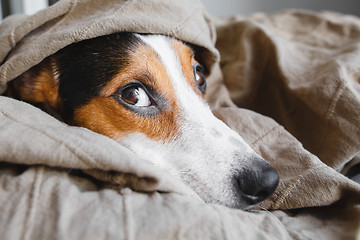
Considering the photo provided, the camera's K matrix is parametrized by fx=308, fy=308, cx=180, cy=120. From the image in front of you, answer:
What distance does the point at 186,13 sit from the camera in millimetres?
1220

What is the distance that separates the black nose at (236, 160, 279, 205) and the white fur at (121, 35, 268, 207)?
0.02m

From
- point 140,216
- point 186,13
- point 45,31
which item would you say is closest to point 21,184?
point 140,216

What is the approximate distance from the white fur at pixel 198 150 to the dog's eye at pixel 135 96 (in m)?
0.11

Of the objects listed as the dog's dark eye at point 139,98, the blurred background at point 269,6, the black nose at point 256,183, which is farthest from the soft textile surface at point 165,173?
the blurred background at point 269,6

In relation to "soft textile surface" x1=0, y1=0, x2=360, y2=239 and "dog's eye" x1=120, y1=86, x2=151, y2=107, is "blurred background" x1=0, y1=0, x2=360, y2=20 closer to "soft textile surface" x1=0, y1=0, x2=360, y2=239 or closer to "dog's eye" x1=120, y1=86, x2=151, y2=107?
"soft textile surface" x1=0, y1=0, x2=360, y2=239

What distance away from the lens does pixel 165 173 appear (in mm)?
718

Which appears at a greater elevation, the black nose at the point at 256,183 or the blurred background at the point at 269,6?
the black nose at the point at 256,183

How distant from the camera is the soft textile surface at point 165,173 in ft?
2.00

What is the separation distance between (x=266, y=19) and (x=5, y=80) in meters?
1.71

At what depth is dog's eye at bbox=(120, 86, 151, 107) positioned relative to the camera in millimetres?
1022

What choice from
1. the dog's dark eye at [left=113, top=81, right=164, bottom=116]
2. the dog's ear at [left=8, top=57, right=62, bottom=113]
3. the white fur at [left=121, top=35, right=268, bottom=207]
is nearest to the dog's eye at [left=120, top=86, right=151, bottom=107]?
the dog's dark eye at [left=113, top=81, right=164, bottom=116]

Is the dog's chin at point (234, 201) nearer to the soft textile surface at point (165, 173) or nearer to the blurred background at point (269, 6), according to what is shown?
the soft textile surface at point (165, 173)

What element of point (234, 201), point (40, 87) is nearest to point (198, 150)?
point (234, 201)

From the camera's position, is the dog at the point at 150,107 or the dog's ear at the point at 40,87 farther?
the dog's ear at the point at 40,87
